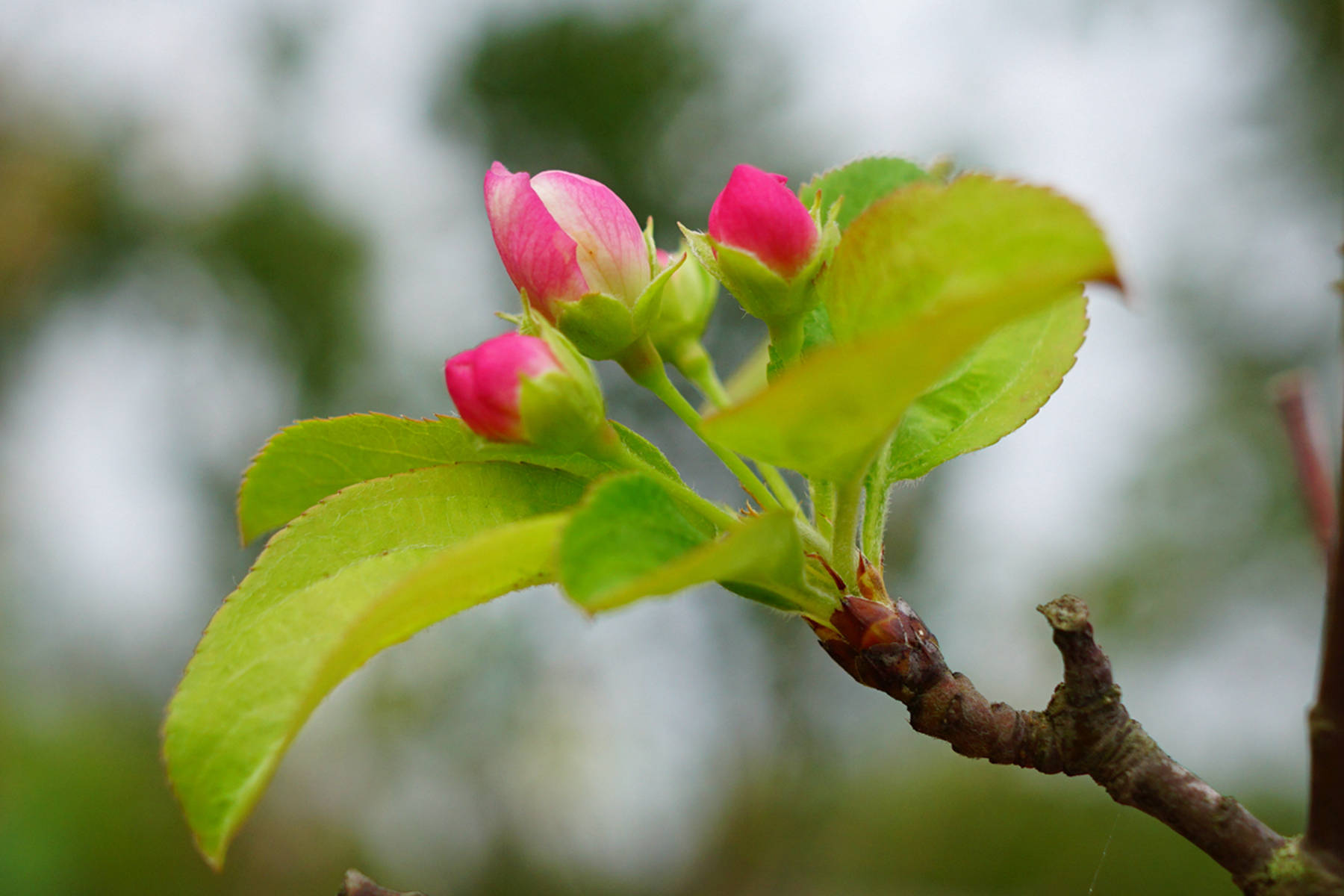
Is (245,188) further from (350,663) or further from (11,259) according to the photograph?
(350,663)

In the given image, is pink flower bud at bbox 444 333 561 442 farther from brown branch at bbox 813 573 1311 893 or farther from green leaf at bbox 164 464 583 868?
brown branch at bbox 813 573 1311 893

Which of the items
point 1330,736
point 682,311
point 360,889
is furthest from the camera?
point 682,311

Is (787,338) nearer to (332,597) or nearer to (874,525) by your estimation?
(874,525)

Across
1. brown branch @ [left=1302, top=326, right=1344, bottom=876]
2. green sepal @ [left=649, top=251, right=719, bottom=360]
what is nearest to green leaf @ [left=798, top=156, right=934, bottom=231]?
green sepal @ [left=649, top=251, right=719, bottom=360]

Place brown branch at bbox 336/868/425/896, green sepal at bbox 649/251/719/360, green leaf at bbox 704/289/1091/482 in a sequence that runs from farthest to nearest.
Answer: green sepal at bbox 649/251/719/360
brown branch at bbox 336/868/425/896
green leaf at bbox 704/289/1091/482

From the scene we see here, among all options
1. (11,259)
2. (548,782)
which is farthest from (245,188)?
(548,782)

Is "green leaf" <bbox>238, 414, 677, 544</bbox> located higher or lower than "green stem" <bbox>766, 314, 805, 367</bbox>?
lower

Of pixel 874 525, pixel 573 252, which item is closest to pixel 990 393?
pixel 874 525

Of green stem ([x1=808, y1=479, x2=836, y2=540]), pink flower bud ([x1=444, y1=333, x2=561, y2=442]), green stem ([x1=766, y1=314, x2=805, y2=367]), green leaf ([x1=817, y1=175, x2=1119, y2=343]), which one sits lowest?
pink flower bud ([x1=444, y1=333, x2=561, y2=442])

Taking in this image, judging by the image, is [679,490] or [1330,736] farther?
[679,490]
